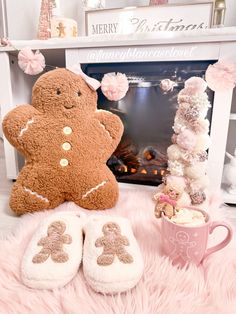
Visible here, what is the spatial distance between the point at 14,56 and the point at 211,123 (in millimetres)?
687

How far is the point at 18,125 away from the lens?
614 millimetres

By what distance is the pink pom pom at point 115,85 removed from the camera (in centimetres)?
70

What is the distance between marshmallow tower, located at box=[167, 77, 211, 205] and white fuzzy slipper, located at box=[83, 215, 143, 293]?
0.91 ft

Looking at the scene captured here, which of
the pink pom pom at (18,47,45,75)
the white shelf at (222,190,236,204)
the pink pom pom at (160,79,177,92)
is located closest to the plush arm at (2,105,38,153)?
the pink pom pom at (18,47,45,75)

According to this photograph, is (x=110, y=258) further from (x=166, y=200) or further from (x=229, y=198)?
(x=229, y=198)

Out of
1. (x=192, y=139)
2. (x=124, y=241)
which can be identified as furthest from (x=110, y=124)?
(x=124, y=241)

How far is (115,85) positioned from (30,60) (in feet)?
0.84

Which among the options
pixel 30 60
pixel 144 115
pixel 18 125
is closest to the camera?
pixel 18 125

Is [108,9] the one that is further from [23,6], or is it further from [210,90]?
[210,90]

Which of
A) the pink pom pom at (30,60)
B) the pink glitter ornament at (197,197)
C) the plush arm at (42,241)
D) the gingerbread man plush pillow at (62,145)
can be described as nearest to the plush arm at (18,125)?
the gingerbread man plush pillow at (62,145)

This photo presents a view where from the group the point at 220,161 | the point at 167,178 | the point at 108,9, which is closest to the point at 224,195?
the point at 220,161

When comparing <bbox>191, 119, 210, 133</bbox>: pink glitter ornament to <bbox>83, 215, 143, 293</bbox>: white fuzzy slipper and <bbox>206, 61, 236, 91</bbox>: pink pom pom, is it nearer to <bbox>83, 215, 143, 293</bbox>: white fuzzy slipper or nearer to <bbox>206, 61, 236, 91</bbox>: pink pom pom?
<bbox>206, 61, 236, 91</bbox>: pink pom pom

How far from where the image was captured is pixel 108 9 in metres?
0.98

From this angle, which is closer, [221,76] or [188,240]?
[188,240]
